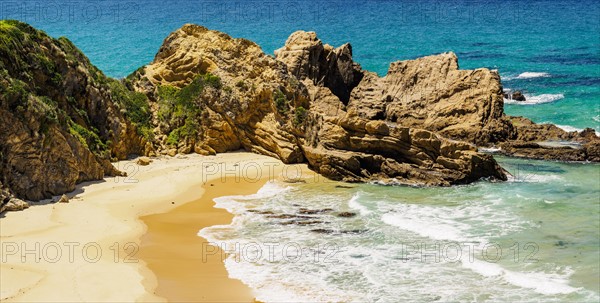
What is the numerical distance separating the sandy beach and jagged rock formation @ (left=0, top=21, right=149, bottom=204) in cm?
91

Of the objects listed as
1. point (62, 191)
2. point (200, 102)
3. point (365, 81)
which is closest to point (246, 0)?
point (365, 81)

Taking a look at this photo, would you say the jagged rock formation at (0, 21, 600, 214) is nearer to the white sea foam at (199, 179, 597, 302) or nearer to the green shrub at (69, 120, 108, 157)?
the green shrub at (69, 120, 108, 157)

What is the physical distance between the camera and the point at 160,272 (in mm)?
19797

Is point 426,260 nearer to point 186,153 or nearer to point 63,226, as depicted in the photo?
point 63,226

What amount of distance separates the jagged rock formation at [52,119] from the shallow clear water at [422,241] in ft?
19.8

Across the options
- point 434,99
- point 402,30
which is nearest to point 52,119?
point 434,99

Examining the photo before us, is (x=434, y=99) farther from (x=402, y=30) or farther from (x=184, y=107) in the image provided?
(x=402, y=30)

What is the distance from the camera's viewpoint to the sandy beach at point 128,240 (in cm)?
1825

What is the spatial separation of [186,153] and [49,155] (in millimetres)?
8680

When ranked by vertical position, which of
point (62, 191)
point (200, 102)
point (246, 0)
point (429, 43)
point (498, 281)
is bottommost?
point (498, 281)

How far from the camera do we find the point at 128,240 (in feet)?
73.1

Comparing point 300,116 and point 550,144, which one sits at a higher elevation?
point 300,116

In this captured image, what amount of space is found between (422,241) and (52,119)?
45.8 feet

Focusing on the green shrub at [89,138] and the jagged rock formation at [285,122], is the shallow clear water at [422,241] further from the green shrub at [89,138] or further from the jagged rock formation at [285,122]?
the green shrub at [89,138]
